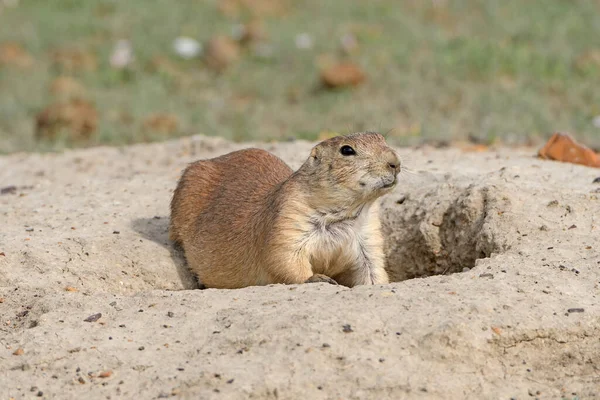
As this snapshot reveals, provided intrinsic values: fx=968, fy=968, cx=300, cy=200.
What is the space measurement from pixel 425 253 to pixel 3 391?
3.04 m

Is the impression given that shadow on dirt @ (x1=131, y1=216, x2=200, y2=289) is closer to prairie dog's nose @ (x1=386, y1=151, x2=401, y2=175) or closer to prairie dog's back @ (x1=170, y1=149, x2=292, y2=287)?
prairie dog's back @ (x1=170, y1=149, x2=292, y2=287)

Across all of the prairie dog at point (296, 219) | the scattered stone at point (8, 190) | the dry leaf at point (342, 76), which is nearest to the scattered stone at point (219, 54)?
the dry leaf at point (342, 76)

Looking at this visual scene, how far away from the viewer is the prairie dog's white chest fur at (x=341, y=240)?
5.31m

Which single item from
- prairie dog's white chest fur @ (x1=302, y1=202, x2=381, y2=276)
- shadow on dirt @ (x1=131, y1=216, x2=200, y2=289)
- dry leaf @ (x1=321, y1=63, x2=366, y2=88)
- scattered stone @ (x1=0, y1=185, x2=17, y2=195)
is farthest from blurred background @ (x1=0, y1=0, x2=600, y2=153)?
prairie dog's white chest fur @ (x1=302, y1=202, x2=381, y2=276)

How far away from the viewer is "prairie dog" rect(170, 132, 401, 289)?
519 centimetres

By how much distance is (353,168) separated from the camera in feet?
17.0

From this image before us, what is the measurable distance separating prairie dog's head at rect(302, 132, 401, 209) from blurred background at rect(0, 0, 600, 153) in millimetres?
3372

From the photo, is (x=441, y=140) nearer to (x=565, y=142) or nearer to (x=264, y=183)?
(x=565, y=142)

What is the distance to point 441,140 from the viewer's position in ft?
28.4

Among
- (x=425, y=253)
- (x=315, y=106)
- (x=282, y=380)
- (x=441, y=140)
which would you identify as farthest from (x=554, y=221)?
(x=315, y=106)

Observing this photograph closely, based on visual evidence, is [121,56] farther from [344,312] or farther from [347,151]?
[344,312]

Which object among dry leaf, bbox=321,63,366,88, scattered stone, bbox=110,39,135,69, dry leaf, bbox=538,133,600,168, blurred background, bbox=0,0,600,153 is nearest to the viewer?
dry leaf, bbox=538,133,600,168

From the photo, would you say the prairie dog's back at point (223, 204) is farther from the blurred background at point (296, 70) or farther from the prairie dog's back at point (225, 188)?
the blurred background at point (296, 70)

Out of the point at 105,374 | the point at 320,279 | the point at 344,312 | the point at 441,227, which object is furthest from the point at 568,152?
the point at 105,374
